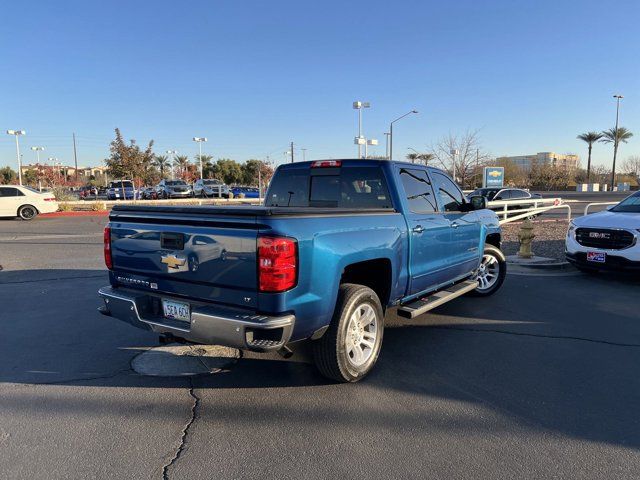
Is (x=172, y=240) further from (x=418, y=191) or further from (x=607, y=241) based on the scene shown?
(x=607, y=241)

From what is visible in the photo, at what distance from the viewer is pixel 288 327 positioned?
3240 millimetres

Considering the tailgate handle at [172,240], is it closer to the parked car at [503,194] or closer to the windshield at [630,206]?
the windshield at [630,206]

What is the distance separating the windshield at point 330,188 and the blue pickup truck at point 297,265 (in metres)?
0.01

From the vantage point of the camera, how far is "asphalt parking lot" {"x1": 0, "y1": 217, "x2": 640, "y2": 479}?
2883 mm

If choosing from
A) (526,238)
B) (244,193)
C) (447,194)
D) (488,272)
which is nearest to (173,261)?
(447,194)

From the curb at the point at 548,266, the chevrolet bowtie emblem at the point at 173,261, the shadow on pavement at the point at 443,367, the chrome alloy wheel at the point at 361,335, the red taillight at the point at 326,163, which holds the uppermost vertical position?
the red taillight at the point at 326,163

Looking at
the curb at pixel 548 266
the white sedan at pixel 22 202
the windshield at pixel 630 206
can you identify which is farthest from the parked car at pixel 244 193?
the windshield at pixel 630 206

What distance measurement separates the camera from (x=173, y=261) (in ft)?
11.9

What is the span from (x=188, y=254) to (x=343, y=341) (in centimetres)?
143

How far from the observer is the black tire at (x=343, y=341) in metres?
3.76

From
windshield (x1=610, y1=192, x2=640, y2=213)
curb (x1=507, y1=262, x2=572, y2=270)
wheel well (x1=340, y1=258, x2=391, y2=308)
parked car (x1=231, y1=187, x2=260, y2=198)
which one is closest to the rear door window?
wheel well (x1=340, y1=258, x2=391, y2=308)

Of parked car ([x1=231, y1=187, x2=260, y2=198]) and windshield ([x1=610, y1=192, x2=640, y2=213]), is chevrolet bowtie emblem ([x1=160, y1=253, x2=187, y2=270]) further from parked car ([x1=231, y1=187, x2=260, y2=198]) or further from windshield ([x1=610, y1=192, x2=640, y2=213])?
parked car ([x1=231, y1=187, x2=260, y2=198])

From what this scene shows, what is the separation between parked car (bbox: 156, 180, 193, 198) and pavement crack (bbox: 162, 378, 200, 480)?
1545 inches

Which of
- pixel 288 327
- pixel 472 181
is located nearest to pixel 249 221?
pixel 288 327
